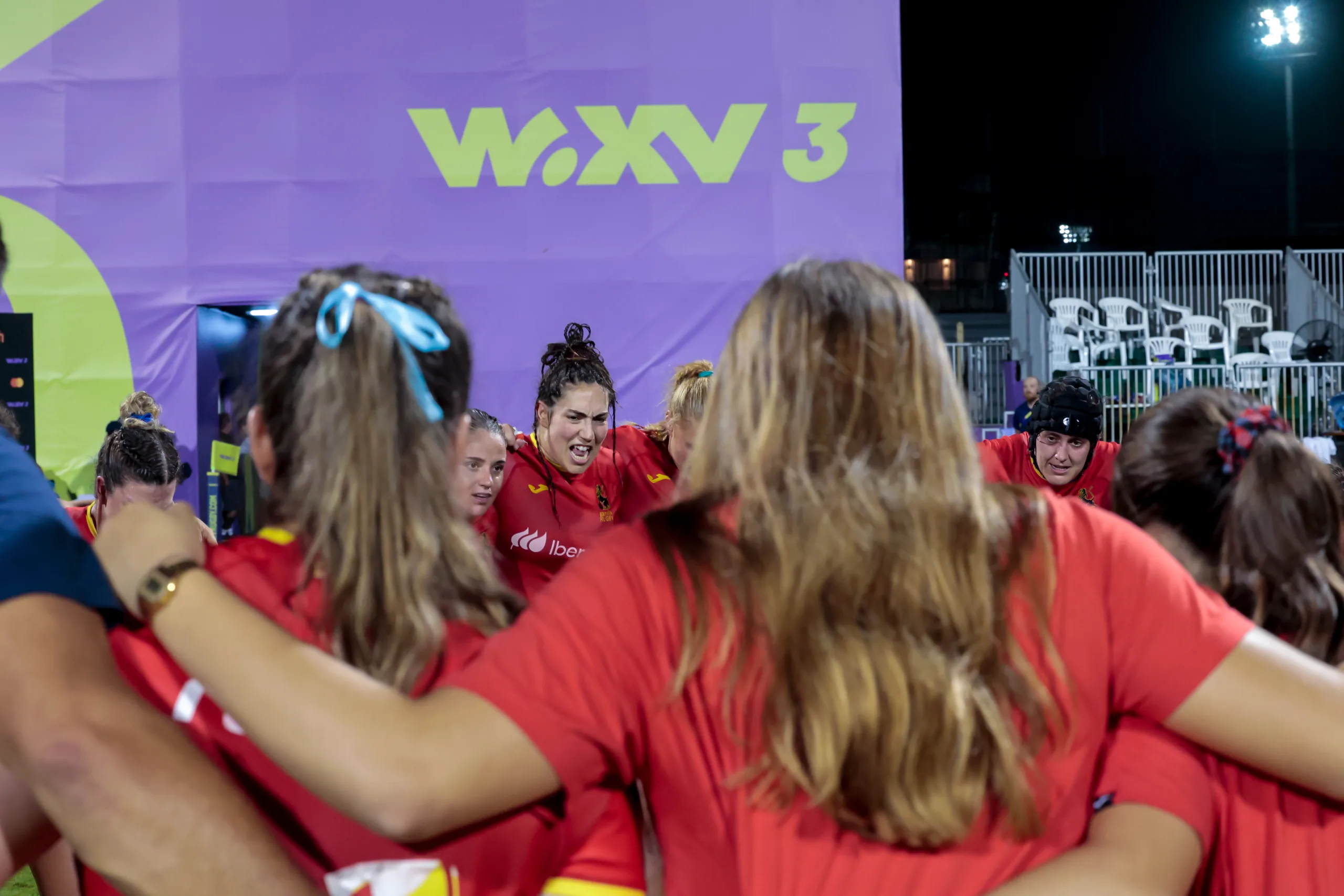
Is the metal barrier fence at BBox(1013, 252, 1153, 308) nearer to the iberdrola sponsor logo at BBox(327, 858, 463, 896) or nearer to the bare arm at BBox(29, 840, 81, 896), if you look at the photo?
the bare arm at BBox(29, 840, 81, 896)

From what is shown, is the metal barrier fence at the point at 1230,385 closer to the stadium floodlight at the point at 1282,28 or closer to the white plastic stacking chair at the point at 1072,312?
the white plastic stacking chair at the point at 1072,312

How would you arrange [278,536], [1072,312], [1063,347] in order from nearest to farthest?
1. [278,536]
2. [1063,347]
3. [1072,312]

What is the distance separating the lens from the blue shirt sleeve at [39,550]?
106 cm

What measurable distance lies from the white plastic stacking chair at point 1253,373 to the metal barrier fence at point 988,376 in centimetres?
251

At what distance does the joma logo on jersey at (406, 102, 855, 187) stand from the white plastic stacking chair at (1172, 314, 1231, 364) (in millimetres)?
7712

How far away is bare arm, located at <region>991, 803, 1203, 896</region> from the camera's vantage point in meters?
1.11

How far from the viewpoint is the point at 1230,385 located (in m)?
12.7

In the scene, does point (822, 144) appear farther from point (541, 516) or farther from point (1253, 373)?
point (1253, 373)

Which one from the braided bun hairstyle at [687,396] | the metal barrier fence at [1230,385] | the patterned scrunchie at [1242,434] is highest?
the metal barrier fence at [1230,385]

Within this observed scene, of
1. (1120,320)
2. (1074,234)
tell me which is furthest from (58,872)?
(1074,234)

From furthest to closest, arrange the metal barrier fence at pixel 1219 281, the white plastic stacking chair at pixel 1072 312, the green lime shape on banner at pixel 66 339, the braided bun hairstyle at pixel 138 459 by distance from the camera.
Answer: the metal barrier fence at pixel 1219 281
the white plastic stacking chair at pixel 1072 312
the green lime shape on banner at pixel 66 339
the braided bun hairstyle at pixel 138 459

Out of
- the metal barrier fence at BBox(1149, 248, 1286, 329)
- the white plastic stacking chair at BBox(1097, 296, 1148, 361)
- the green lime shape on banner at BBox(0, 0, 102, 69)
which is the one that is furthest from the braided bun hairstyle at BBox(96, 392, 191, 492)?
the metal barrier fence at BBox(1149, 248, 1286, 329)

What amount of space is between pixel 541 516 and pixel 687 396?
2.46 ft

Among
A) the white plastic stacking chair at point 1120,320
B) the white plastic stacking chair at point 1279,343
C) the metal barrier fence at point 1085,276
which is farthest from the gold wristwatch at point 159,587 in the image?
the white plastic stacking chair at point 1279,343
